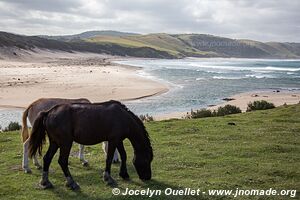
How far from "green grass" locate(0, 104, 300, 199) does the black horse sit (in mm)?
548

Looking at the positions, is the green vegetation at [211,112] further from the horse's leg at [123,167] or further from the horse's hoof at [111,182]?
the horse's hoof at [111,182]

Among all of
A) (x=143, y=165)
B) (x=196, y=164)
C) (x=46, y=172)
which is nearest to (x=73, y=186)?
(x=46, y=172)

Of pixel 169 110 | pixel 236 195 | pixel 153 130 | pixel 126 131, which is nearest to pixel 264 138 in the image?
pixel 153 130

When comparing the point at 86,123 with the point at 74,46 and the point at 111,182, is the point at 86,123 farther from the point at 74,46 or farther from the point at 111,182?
the point at 74,46

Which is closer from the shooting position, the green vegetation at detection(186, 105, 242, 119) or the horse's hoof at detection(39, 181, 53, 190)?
the horse's hoof at detection(39, 181, 53, 190)

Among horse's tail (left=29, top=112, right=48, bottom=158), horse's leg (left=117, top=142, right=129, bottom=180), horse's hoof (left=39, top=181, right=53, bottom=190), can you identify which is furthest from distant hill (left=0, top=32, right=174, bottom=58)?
horse's leg (left=117, top=142, right=129, bottom=180)

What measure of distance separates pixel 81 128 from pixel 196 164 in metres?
3.39

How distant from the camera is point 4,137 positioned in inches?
541

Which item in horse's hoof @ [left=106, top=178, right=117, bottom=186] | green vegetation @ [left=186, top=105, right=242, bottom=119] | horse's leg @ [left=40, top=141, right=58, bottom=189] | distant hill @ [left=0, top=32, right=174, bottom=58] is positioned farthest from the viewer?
distant hill @ [left=0, top=32, right=174, bottom=58]

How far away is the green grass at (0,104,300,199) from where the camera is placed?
7.98m

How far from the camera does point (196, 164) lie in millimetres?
9578

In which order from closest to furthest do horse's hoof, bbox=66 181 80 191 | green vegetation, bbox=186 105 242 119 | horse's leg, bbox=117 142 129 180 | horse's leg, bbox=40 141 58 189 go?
horse's hoof, bbox=66 181 80 191, horse's leg, bbox=40 141 58 189, horse's leg, bbox=117 142 129 180, green vegetation, bbox=186 105 242 119

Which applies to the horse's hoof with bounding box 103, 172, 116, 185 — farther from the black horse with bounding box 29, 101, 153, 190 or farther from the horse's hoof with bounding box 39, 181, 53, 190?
the horse's hoof with bounding box 39, 181, 53, 190

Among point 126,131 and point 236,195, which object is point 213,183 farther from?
point 126,131
